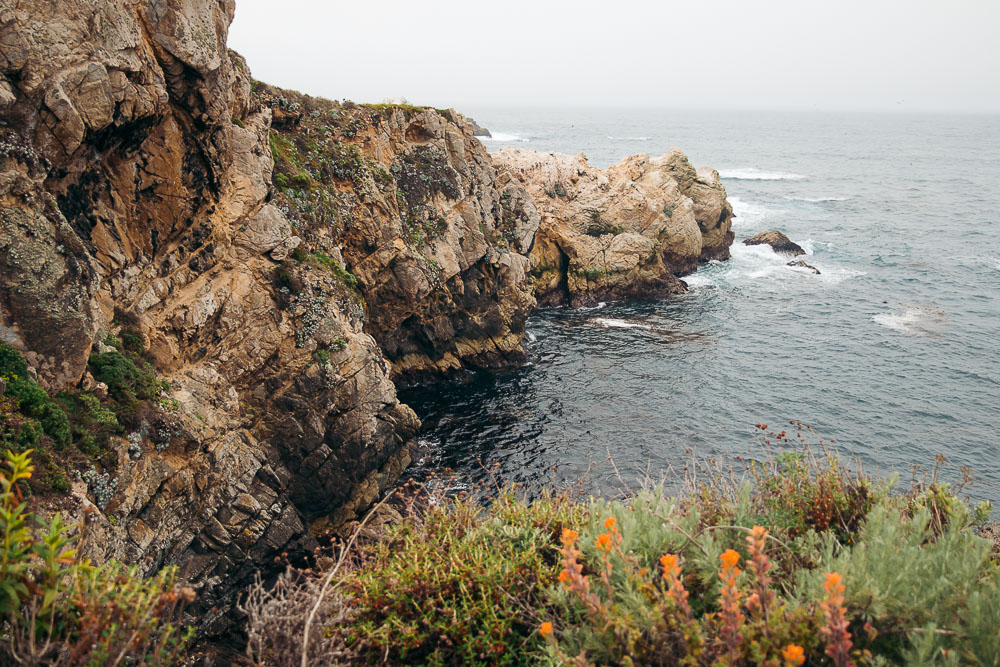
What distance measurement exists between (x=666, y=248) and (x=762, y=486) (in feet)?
151

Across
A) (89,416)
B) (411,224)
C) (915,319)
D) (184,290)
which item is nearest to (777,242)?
(915,319)

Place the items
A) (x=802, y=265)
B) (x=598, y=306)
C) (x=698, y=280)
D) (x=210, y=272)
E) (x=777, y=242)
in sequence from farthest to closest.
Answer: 1. (x=777, y=242)
2. (x=802, y=265)
3. (x=698, y=280)
4. (x=598, y=306)
5. (x=210, y=272)

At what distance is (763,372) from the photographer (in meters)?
34.8

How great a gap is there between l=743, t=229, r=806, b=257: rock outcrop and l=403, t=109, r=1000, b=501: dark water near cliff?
1.78m

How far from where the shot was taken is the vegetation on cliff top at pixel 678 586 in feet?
16.1

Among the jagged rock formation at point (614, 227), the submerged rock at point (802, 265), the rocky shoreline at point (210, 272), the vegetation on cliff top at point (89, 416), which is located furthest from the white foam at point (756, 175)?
the vegetation on cliff top at point (89, 416)

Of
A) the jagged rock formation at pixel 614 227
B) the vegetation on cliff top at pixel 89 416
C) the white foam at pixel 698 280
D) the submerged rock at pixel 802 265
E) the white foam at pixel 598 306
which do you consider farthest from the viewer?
the submerged rock at pixel 802 265

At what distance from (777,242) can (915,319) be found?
2014 cm

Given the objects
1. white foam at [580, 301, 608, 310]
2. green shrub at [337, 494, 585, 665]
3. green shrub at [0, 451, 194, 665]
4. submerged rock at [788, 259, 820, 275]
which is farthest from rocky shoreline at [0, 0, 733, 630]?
submerged rock at [788, 259, 820, 275]

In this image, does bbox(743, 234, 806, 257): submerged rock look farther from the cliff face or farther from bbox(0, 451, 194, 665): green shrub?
bbox(0, 451, 194, 665): green shrub

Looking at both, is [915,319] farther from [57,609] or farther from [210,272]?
[57,609]

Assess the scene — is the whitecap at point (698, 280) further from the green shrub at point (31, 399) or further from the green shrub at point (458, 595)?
the green shrub at point (31, 399)

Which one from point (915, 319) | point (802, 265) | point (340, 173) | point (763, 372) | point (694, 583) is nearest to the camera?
point (694, 583)

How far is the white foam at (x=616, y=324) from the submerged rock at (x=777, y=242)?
26848 mm
